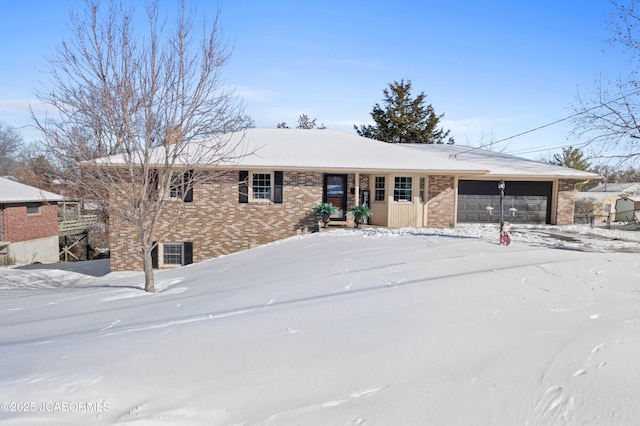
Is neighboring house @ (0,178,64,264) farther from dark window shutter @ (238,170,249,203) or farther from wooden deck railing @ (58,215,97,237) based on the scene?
dark window shutter @ (238,170,249,203)

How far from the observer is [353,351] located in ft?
12.0

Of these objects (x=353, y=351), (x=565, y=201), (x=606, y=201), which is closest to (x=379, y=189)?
(x=565, y=201)

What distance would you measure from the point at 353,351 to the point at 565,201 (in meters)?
17.4

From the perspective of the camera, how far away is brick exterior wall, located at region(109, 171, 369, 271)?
14133 millimetres

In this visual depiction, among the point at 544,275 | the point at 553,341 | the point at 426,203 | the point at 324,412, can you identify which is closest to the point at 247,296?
the point at 324,412

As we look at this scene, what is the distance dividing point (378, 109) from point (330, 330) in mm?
33167

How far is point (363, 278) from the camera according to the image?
6582 millimetres

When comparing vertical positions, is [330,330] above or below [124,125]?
below

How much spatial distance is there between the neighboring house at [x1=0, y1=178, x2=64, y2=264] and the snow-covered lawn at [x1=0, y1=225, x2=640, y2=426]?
59.2 ft

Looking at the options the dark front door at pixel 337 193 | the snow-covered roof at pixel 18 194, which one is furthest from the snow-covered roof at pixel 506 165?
the snow-covered roof at pixel 18 194

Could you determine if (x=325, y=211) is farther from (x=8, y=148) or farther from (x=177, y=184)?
(x=8, y=148)

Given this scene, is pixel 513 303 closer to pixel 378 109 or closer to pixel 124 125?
pixel 124 125

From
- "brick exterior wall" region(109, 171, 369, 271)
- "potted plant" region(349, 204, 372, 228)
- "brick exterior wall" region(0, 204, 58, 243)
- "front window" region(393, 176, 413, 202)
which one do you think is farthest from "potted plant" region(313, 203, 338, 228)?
"brick exterior wall" region(0, 204, 58, 243)

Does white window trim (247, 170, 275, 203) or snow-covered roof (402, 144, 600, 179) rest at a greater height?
snow-covered roof (402, 144, 600, 179)
